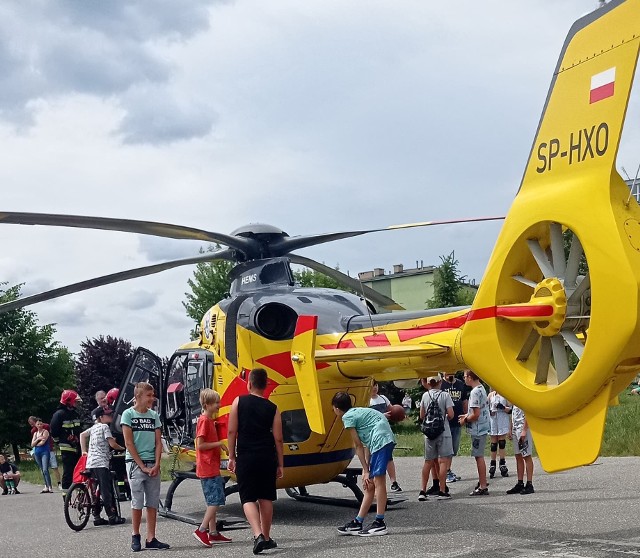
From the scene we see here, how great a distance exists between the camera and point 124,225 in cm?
901

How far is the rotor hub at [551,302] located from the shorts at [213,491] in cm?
425

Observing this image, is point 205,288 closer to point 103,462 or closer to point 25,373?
point 25,373

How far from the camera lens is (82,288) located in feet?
34.5

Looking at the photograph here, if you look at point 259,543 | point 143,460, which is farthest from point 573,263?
point 143,460

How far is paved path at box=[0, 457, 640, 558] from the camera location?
7344mm

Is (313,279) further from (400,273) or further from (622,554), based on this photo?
(622,554)

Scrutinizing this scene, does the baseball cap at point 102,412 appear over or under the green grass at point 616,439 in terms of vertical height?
over

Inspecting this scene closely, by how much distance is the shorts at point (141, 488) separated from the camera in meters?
8.40

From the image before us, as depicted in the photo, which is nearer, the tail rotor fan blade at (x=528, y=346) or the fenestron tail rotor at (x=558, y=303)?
the fenestron tail rotor at (x=558, y=303)

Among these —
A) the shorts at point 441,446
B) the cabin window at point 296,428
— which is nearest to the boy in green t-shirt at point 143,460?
the cabin window at point 296,428

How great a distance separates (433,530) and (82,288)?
18.1ft

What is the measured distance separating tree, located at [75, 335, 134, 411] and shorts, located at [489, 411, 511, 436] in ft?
109

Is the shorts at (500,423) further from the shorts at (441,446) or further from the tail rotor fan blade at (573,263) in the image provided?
the tail rotor fan blade at (573,263)

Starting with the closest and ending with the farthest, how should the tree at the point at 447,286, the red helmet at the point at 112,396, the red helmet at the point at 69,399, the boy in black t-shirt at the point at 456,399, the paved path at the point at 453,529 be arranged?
the paved path at the point at 453,529, the red helmet at the point at 112,396, the red helmet at the point at 69,399, the boy in black t-shirt at the point at 456,399, the tree at the point at 447,286
